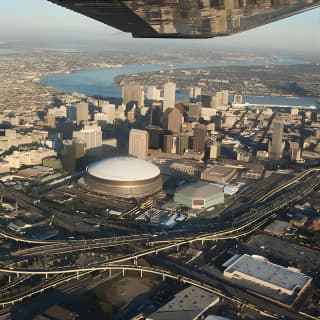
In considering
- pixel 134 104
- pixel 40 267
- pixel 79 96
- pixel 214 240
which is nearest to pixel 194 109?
pixel 134 104

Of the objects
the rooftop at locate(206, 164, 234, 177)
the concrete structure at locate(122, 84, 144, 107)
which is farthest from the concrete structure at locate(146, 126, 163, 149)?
the concrete structure at locate(122, 84, 144, 107)

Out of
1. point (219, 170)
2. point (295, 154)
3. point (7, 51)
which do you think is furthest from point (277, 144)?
point (7, 51)

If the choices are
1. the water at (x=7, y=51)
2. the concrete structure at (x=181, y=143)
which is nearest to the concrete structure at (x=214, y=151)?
the concrete structure at (x=181, y=143)

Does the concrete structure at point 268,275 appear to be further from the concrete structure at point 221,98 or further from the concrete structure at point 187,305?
the concrete structure at point 221,98

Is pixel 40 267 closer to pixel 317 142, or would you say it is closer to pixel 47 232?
pixel 47 232

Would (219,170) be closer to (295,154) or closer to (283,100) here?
(295,154)
